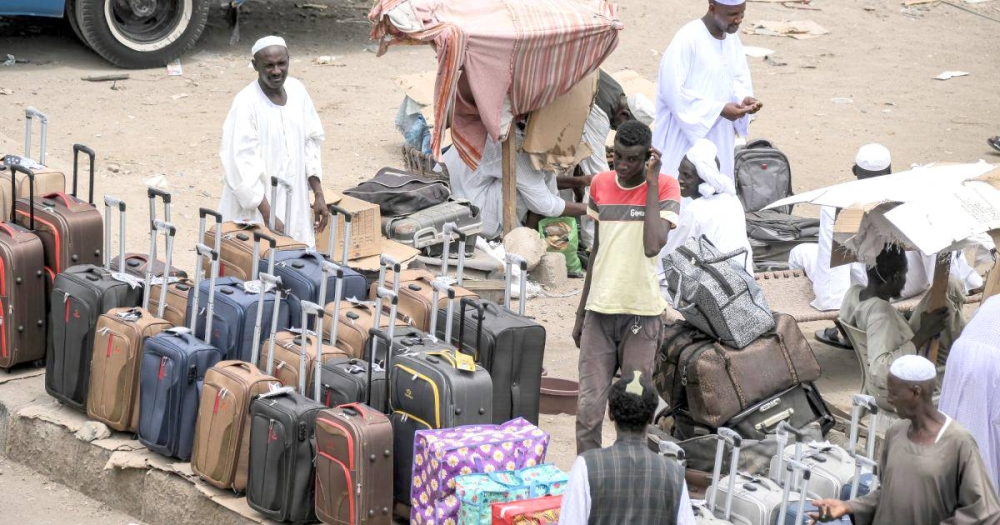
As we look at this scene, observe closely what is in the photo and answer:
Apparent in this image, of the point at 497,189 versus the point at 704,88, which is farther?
the point at 497,189

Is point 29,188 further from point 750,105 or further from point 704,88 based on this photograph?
point 750,105

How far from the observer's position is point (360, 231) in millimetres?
8602

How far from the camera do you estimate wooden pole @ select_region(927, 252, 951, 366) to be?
6.36 m

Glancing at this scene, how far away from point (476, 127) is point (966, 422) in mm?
4623

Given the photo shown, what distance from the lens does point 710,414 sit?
635cm

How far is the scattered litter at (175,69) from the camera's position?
13.0m

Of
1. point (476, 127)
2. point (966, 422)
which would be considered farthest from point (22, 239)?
point (966, 422)

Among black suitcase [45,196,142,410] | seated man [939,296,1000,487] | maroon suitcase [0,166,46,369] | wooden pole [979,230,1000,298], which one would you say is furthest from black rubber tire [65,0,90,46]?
seated man [939,296,1000,487]

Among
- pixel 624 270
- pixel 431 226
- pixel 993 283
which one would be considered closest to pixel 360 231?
pixel 431 226

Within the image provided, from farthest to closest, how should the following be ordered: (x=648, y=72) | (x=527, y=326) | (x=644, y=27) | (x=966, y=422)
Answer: (x=644, y=27) → (x=648, y=72) → (x=527, y=326) → (x=966, y=422)

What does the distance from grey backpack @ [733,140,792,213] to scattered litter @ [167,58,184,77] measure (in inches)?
215

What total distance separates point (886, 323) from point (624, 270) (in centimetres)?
134

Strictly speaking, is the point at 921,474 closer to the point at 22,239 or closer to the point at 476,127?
the point at 22,239

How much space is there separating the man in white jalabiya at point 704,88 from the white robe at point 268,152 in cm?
212
